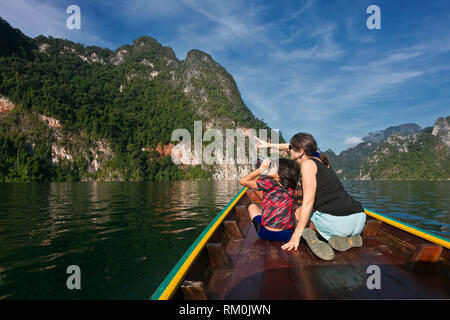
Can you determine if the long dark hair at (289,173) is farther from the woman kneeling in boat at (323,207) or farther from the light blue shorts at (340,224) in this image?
the light blue shorts at (340,224)

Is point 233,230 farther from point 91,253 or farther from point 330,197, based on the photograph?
point 91,253

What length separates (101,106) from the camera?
388ft

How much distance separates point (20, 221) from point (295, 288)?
14.0 metres

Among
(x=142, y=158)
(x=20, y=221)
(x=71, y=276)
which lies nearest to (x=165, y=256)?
(x=71, y=276)

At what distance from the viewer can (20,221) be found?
11.1m

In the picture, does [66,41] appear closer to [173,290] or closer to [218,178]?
[218,178]

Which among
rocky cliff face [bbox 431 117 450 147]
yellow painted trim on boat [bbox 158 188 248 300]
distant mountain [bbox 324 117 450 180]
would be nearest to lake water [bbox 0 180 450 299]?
yellow painted trim on boat [bbox 158 188 248 300]

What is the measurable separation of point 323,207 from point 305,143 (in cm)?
86

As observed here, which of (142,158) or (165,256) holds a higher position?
(142,158)

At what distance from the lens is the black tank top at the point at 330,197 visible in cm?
283

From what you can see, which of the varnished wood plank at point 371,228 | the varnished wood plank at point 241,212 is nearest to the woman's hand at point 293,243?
the varnished wood plank at point 371,228

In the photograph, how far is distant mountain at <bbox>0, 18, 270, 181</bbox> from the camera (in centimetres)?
8300

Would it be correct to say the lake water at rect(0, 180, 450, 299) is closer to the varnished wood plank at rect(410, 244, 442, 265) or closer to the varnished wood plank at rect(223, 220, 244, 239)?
the varnished wood plank at rect(223, 220, 244, 239)

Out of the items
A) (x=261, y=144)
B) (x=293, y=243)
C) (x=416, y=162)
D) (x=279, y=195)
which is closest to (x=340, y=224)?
(x=293, y=243)
